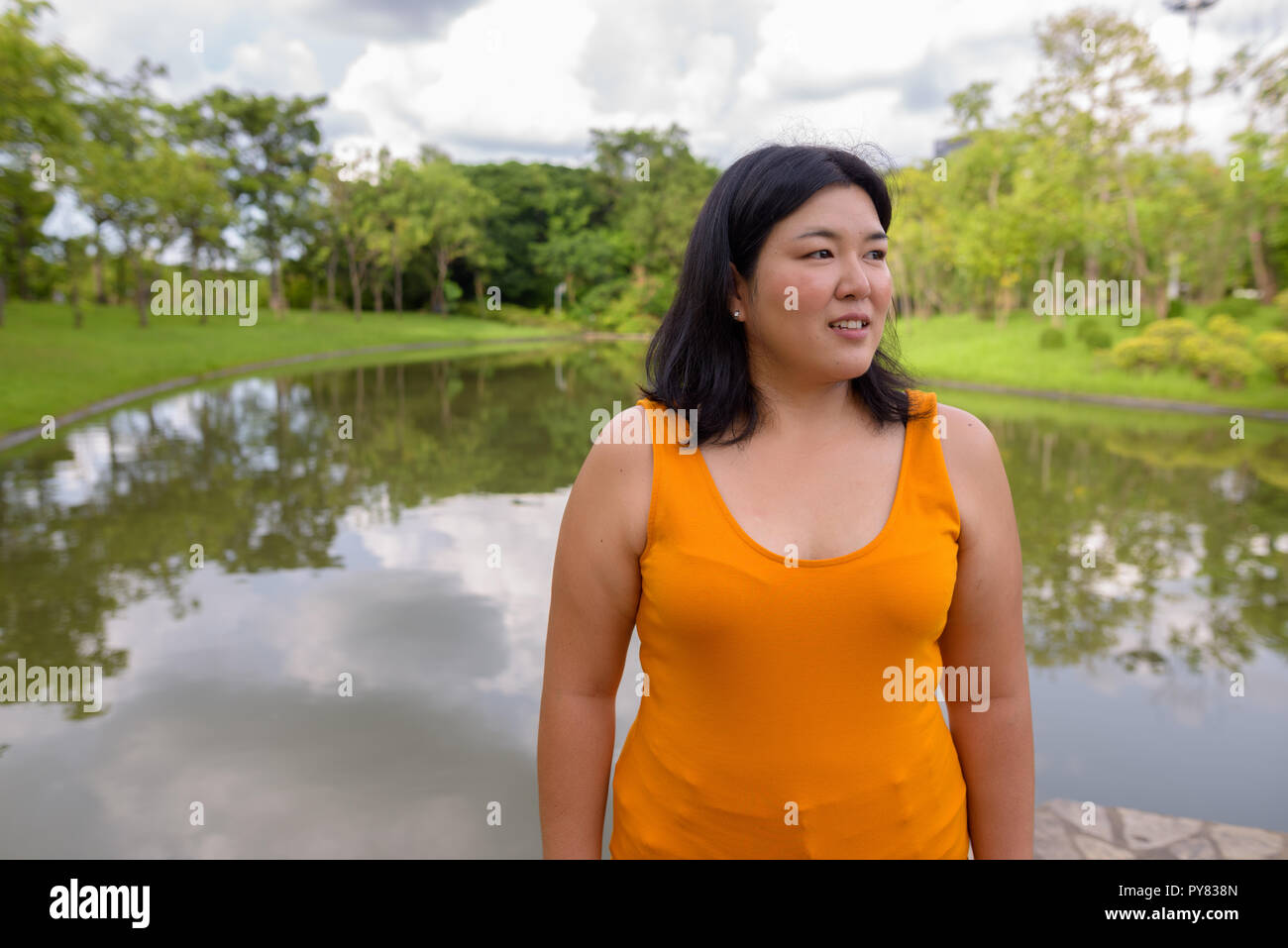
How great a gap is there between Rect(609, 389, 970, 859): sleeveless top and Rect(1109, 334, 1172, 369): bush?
20632mm

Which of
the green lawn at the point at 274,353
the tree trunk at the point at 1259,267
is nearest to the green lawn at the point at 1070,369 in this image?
the green lawn at the point at 274,353

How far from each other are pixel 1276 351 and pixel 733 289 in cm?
1932

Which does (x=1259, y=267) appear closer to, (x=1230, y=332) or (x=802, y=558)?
(x=1230, y=332)

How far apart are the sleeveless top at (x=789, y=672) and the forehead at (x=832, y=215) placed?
360 millimetres

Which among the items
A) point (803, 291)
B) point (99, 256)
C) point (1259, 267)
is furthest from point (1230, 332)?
point (99, 256)

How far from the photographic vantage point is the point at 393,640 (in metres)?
5.80

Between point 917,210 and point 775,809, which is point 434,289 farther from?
point 775,809

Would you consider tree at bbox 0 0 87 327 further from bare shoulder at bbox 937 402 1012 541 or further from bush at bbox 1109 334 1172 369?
bush at bbox 1109 334 1172 369

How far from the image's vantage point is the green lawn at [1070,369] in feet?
57.8

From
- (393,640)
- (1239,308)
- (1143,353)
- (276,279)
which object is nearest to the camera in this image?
(393,640)

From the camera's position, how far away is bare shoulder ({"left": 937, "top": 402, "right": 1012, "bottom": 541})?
58.4 inches

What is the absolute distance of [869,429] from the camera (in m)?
1.55

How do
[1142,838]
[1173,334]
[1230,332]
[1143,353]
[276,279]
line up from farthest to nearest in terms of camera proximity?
[276,279] < [1143,353] < [1173,334] < [1230,332] < [1142,838]
